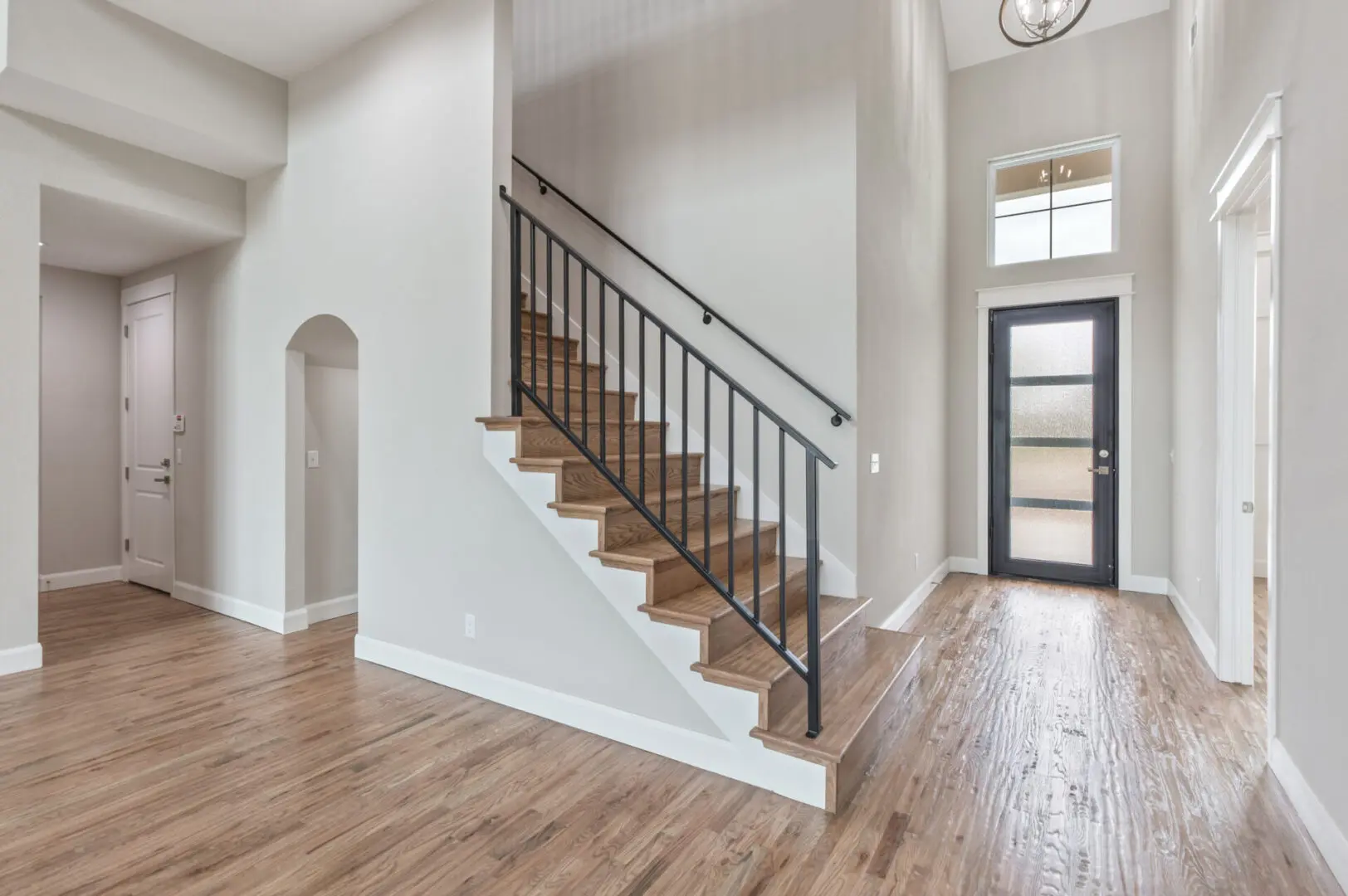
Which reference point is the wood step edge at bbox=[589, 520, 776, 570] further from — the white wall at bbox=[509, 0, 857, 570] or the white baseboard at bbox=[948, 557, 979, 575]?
the white baseboard at bbox=[948, 557, 979, 575]

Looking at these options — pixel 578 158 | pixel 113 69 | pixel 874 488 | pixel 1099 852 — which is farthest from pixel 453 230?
pixel 1099 852

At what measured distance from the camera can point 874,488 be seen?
3705 millimetres

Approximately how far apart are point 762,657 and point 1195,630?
309cm

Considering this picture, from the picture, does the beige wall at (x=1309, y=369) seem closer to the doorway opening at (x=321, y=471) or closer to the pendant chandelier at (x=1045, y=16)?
the pendant chandelier at (x=1045, y=16)

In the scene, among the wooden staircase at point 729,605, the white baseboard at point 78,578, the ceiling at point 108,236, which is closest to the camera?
the wooden staircase at point 729,605

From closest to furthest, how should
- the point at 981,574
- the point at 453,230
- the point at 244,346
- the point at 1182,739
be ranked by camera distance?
the point at 1182,739 → the point at 453,230 → the point at 244,346 → the point at 981,574

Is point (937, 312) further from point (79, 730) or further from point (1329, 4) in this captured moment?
point (79, 730)

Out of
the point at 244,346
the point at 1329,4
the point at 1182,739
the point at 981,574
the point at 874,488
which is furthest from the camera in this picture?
the point at 981,574

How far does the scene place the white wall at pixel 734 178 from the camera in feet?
11.3

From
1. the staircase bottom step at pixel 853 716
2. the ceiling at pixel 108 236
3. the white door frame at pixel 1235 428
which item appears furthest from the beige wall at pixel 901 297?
the ceiling at pixel 108 236

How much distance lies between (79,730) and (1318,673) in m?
4.53

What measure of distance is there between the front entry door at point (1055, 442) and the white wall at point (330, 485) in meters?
5.10

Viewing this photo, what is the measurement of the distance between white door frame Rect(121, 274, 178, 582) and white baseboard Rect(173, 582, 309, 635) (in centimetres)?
25

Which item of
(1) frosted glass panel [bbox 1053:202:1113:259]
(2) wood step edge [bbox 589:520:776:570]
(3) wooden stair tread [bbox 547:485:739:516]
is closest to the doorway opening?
(3) wooden stair tread [bbox 547:485:739:516]
